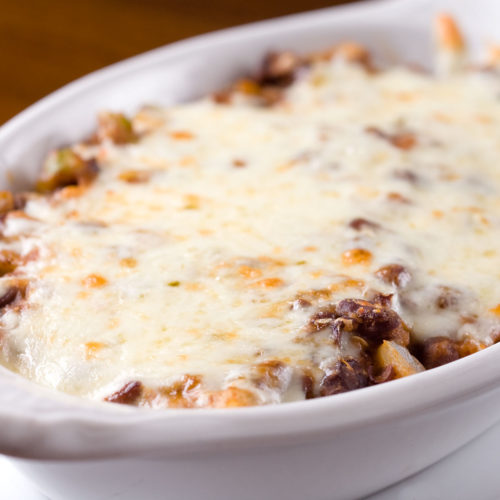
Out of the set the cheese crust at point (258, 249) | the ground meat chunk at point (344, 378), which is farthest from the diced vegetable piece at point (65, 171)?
the ground meat chunk at point (344, 378)

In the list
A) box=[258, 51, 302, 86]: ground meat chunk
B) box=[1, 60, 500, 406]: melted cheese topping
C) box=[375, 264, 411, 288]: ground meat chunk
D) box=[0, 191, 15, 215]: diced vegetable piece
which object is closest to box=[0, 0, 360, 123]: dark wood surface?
box=[258, 51, 302, 86]: ground meat chunk

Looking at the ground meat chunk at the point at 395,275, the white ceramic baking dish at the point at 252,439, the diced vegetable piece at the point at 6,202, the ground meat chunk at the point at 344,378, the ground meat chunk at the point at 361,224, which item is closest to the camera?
the white ceramic baking dish at the point at 252,439

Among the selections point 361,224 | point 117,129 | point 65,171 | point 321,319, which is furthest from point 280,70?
point 321,319

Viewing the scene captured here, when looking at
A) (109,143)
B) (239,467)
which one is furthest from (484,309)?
(109,143)

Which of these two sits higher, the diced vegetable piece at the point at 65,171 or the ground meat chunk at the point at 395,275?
the diced vegetable piece at the point at 65,171

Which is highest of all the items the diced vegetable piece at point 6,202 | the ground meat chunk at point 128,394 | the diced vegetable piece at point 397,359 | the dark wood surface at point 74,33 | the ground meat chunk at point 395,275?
the diced vegetable piece at point 6,202

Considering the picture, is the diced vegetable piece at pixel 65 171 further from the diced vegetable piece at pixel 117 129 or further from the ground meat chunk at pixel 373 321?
the ground meat chunk at pixel 373 321

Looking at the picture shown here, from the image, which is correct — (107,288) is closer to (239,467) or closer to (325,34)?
(239,467)
